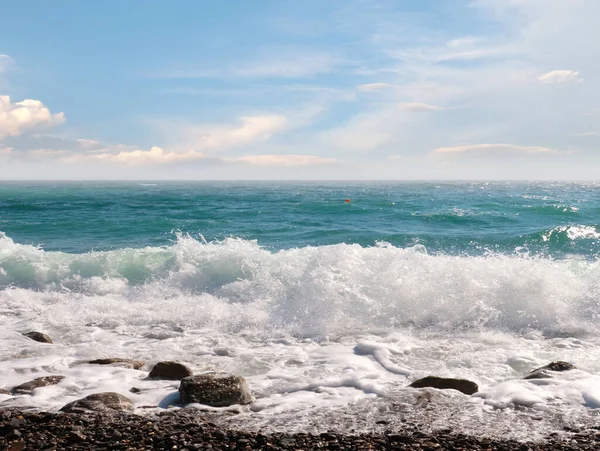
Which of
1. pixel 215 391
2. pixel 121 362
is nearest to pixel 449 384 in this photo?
pixel 215 391

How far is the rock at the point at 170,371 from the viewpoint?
6.42 metres

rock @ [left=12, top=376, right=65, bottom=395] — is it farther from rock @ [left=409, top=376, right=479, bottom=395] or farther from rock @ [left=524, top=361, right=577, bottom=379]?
rock @ [left=524, top=361, right=577, bottom=379]

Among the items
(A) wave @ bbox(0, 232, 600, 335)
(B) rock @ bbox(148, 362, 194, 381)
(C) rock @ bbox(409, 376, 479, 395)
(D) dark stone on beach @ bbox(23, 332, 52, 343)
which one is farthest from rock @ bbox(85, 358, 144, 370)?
(C) rock @ bbox(409, 376, 479, 395)

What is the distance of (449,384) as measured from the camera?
5996 mm

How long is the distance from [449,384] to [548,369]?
5.34 ft

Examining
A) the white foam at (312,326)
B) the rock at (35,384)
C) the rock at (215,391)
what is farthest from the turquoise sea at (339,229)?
the rock at (215,391)

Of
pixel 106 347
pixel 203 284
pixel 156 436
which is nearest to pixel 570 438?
pixel 156 436

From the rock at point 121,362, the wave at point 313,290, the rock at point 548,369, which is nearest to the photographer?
the rock at point 548,369

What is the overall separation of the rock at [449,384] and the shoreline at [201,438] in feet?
4.03

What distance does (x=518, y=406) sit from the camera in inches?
217

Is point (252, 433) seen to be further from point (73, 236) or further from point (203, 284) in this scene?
point (73, 236)

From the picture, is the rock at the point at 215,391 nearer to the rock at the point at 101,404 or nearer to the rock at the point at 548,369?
the rock at the point at 101,404

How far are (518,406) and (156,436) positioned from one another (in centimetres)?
392

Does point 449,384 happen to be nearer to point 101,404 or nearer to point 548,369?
point 548,369
